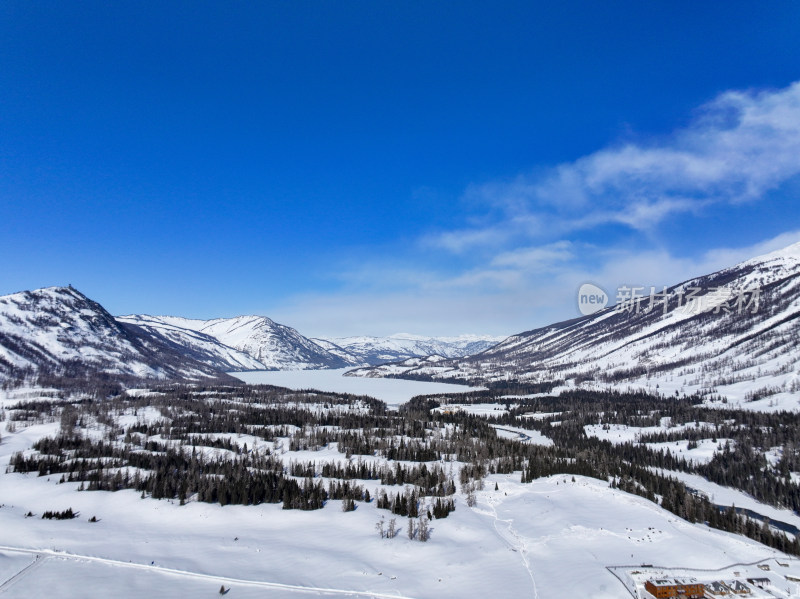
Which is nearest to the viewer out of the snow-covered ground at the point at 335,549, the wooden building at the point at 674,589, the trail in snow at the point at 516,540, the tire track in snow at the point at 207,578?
the tire track in snow at the point at 207,578

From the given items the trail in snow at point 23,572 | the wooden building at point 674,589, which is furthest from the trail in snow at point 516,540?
the trail in snow at point 23,572

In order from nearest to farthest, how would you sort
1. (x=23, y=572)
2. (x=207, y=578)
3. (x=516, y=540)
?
(x=23, y=572)
(x=207, y=578)
(x=516, y=540)

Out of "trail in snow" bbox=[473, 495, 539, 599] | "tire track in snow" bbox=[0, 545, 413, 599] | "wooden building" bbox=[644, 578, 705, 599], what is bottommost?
"trail in snow" bbox=[473, 495, 539, 599]

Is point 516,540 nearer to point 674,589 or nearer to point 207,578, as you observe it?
point 674,589

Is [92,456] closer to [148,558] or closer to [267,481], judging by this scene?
[267,481]

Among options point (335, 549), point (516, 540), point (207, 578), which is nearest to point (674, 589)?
point (516, 540)

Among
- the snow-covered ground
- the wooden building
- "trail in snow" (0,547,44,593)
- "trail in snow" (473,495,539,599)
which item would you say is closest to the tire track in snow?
"trail in snow" (0,547,44,593)

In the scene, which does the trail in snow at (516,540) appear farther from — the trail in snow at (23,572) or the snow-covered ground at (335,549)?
the trail in snow at (23,572)

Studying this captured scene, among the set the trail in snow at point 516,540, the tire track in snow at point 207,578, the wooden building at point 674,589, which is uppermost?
the wooden building at point 674,589

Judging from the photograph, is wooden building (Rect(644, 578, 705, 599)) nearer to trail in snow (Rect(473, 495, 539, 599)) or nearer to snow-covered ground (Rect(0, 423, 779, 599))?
snow-covered ground (Rect(0, 423, 779, 599))

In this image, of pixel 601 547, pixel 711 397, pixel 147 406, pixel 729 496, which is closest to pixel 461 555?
pixel 601 547

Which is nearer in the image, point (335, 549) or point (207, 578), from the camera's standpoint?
point (207, 578)

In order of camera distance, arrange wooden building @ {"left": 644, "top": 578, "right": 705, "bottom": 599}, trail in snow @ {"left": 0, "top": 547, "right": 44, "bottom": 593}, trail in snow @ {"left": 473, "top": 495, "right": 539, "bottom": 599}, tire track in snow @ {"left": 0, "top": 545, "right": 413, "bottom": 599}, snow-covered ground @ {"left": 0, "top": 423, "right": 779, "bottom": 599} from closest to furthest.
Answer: trail in snow @ {"left": 0, "top": 547, "right": 44, "bottom": 593}
tire track in snow @ {"left": 0, "top": 545, "right": 413, "bottom": 599}
wooden building @ {"left": 644, "top": 578, "right": 705, "bottom": 599}
snow-covered ground @ {"left": 0, "top": 423, "right": 779, "bottom": 599}
trail in snow @ {"left": 473, "top": 495, "right": 539, "bottom": 599}

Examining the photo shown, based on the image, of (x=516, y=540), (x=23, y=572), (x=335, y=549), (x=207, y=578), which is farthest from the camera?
(x=516, y=540)
